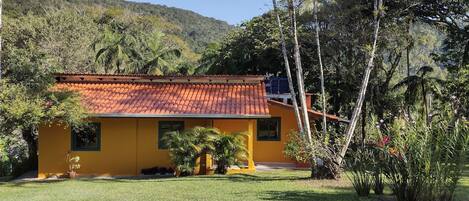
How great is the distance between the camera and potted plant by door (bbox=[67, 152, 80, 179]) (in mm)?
17859

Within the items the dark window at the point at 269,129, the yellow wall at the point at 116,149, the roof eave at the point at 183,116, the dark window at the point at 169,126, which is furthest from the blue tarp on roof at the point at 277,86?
the roof eave at the point at 183,116

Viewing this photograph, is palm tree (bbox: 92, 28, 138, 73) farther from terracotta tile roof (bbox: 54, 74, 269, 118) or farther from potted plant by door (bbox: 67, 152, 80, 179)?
potted plant by door (bbox: 67, 152, 80, 179)

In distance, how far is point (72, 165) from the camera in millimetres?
18094

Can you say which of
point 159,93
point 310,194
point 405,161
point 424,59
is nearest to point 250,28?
point 424,59

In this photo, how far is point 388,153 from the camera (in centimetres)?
988

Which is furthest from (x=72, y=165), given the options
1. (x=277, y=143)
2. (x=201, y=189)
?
(x=277, y=143)

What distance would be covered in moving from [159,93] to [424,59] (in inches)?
759

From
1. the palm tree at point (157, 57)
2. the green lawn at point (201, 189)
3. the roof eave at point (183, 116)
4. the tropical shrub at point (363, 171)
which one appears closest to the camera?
the tropical shrub at point (363, 171)

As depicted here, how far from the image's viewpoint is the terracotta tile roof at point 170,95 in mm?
17828

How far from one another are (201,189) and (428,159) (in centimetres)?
596

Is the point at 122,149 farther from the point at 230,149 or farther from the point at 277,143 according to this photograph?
the point at 277,143

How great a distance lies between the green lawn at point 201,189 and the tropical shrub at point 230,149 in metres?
0.67

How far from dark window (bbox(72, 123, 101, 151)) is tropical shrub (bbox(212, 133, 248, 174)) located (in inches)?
173

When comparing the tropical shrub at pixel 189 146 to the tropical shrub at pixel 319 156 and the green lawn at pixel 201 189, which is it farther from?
the tropical shrub at pixel 319 156
